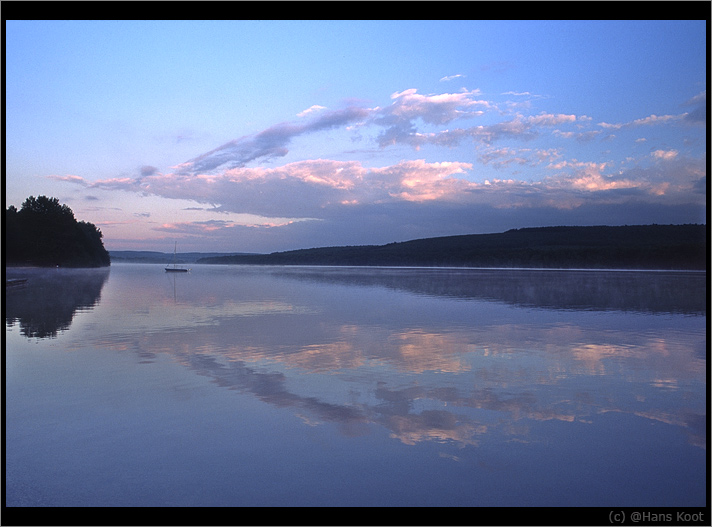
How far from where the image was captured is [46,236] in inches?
2911

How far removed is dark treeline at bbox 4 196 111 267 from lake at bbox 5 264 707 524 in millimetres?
67598

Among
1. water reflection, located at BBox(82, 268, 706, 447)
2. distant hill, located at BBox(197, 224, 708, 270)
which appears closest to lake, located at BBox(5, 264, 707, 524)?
water reflection, located at BBox(82, 268, 706, 447)

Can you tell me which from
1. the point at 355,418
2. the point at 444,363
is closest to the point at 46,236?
the point at 444,363

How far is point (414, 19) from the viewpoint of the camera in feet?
12.1

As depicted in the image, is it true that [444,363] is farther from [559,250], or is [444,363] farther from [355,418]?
[559,250]

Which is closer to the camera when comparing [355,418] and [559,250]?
[355,418]

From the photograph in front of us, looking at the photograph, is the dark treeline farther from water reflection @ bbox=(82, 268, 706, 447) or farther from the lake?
the lake

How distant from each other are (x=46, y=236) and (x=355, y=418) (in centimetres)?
8186

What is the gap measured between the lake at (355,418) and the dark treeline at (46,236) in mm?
67598

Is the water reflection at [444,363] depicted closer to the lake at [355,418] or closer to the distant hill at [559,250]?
the lake at [355,418]

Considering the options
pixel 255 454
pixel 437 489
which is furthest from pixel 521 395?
pixel 255 454

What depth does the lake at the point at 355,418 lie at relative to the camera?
11.9 ft

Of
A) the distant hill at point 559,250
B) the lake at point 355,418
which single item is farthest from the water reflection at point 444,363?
the distant hill at point 559,250

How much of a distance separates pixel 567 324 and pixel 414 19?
1043 centimetres
